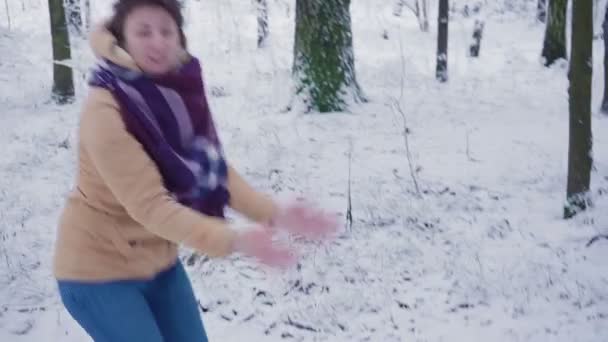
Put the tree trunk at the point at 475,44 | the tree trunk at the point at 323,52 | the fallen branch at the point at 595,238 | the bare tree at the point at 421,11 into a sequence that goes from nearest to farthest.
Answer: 1. the fallen branch at the point at 595,238
2. the tree trunk at the point at 323,52
3. the tree trunk at the point at 475,44
4. the bare tree at the point at 421,11

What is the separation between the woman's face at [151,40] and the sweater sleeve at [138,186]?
21 cm

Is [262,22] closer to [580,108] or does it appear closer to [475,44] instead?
[475,44]

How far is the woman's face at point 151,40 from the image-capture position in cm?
194

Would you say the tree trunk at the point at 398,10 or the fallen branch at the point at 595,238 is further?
the tree trunk at the point at 398,10

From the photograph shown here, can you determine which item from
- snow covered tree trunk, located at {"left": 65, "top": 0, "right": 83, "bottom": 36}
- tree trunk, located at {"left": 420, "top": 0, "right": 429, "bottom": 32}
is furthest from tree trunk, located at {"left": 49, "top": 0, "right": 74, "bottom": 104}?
tree trunk, located at {"left": 420, "top": 0, "right": 429, "bottom": 32}

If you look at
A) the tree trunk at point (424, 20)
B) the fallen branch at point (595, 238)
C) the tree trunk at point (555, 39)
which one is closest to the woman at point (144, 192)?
the fallen branch at point (595, 238)

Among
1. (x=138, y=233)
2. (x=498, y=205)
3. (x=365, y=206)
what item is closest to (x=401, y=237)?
(x=365, y=206)

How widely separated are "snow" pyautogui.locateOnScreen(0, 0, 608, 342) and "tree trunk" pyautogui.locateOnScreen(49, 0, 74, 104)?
30cm

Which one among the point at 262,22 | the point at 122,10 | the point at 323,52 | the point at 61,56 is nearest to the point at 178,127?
the point at 122,10

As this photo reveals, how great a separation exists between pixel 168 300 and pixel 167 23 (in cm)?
97

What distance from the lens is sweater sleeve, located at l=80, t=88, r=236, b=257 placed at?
5.78 ft

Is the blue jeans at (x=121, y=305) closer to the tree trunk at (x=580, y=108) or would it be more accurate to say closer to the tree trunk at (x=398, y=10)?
the tree trunk at (x=580, y=108)

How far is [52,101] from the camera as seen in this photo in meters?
11.1

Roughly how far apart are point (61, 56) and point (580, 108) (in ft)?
29.2
